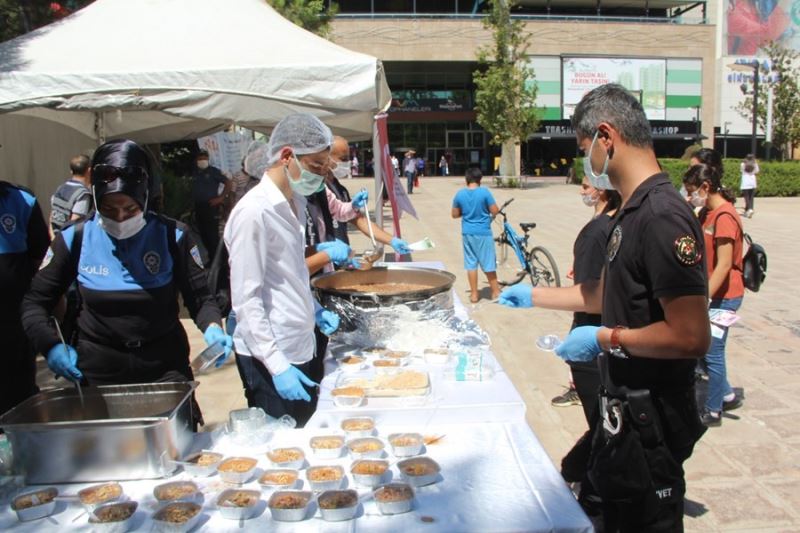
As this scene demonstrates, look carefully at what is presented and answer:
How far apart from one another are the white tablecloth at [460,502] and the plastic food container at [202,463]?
0.02 m

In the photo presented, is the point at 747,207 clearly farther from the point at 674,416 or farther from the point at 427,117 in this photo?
the point at 427,117

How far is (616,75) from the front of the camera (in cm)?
3788

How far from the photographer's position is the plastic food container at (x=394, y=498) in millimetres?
1734

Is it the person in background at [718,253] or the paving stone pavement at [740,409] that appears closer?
the paving stone pavement at [740,409]

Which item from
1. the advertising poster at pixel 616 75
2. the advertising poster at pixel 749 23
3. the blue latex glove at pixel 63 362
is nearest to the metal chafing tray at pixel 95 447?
the blue latex glove at pixel 63 362

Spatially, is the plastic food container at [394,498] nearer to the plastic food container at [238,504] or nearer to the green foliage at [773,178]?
the plastic food container at [238,504]

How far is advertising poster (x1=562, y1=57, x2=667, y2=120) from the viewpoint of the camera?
37.8m

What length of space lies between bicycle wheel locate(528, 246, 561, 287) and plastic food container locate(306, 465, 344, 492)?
22.9ft

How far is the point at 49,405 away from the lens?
2.19 meters

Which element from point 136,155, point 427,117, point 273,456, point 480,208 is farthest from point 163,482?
point 427,117

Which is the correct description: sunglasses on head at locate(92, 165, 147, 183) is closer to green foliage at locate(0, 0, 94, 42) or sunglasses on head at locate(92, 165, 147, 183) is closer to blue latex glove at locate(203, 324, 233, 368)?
blue latex glove at locate(203, 324, 233, 368)

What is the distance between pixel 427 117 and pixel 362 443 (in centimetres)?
3899

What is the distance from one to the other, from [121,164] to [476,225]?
6.18 m

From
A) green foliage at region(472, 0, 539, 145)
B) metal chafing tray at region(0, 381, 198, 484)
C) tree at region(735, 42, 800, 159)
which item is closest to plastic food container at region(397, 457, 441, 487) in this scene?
metal chafing tray at region(0, 381, 198, 484)
